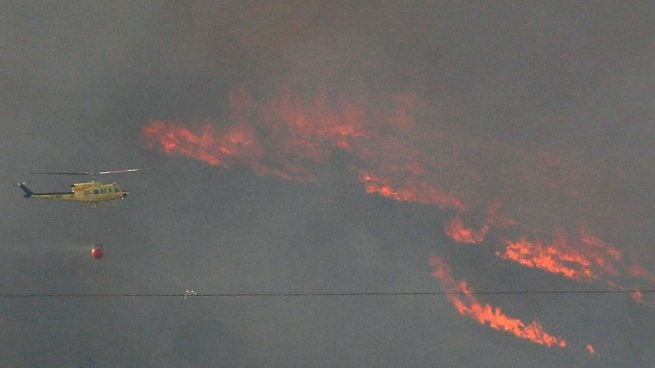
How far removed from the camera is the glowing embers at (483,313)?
119875mm

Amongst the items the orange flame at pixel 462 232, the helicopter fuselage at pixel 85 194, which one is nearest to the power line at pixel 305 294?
the orange flame at pixel 462 232

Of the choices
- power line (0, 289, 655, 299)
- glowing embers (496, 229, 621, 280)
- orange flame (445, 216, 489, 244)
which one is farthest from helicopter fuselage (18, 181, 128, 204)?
glowing embers (496, 229, 621, 280)

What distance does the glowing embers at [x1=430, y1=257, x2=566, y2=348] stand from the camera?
393 feet

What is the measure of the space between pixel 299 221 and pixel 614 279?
44.0 m

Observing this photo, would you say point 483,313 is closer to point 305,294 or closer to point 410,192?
point 410,192

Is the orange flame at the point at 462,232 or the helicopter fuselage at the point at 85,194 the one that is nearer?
the helicopter fuselage at the point at 85,194

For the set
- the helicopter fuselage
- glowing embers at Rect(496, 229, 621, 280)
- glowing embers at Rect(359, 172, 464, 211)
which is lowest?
glowing embers at Rect(496, 229, 621, 280)

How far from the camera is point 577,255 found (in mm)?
119062

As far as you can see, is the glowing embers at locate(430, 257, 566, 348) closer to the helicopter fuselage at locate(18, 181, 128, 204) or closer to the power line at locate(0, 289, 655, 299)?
the power line at locate(0, 289, 655, 299)

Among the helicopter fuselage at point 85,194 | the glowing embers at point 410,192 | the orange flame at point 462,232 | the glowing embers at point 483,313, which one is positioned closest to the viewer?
the helicopter fuselage at point 85,194

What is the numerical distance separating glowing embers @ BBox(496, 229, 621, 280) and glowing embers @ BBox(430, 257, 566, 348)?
8.65 metres

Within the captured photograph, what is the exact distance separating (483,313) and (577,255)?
591 inches

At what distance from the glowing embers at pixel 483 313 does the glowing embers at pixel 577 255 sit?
28.4 ft

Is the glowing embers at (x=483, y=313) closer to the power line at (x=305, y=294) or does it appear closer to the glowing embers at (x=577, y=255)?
the power line at (x=305, y=294)
